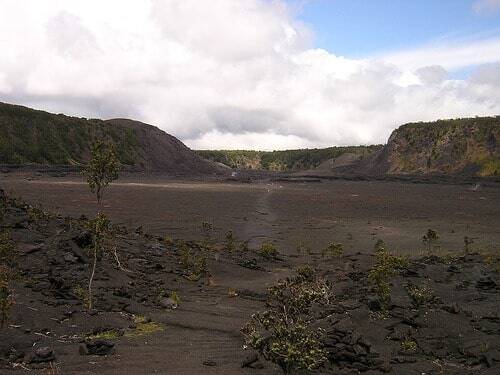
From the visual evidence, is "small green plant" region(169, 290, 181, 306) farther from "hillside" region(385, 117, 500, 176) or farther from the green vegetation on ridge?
"hillside" region(385, 117, 500, 176)

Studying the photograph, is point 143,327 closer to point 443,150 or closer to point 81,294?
point 81,294

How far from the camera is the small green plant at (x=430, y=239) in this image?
26891 millimetres

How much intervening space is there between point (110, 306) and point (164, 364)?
4.69m

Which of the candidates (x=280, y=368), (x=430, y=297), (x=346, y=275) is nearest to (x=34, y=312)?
(x=280, y=368)

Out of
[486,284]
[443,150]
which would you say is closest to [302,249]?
[486,284]

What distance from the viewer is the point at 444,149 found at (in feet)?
394

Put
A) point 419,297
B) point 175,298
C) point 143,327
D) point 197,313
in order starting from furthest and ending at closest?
point 175,298
point 197,313
point 419,297
point 143,327

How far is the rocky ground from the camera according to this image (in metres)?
10.3

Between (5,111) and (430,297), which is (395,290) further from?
(5,111)

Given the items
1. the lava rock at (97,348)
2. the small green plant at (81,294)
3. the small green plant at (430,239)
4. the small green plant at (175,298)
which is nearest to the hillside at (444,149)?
the small green plant at (430,239)

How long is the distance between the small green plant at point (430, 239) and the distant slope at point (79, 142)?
214ft

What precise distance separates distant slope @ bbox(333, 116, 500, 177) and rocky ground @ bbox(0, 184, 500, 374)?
90404 mm

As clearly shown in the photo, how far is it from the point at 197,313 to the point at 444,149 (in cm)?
11666

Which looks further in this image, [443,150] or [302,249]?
[443,150]
